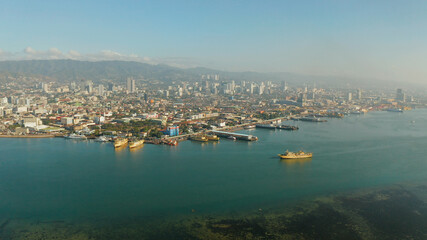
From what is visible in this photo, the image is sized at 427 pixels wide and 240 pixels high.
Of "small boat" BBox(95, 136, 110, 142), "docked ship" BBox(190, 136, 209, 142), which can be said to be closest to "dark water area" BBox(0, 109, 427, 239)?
"small boat" BBox(95, 136, 110, 142)

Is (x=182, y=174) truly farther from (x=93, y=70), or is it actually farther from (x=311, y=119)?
(x=93, y=70)

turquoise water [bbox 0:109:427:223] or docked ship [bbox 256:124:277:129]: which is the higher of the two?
docked ship [bbox 256:124:277:129]

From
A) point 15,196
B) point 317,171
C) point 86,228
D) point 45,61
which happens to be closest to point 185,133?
point 317,171

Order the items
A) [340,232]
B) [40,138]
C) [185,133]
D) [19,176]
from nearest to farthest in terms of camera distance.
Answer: [340,232] < [19,176] < [40,138] < [185,133]

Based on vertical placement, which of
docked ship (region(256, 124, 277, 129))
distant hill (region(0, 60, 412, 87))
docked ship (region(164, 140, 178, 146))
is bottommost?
docked ship (region(164, 140, 178, 146))

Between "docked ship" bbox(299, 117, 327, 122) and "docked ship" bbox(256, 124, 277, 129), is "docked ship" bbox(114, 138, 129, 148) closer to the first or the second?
"docked ship" bbox(256, 124, 277, 129)

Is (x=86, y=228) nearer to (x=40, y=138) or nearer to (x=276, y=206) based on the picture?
(x=276, y=206)
